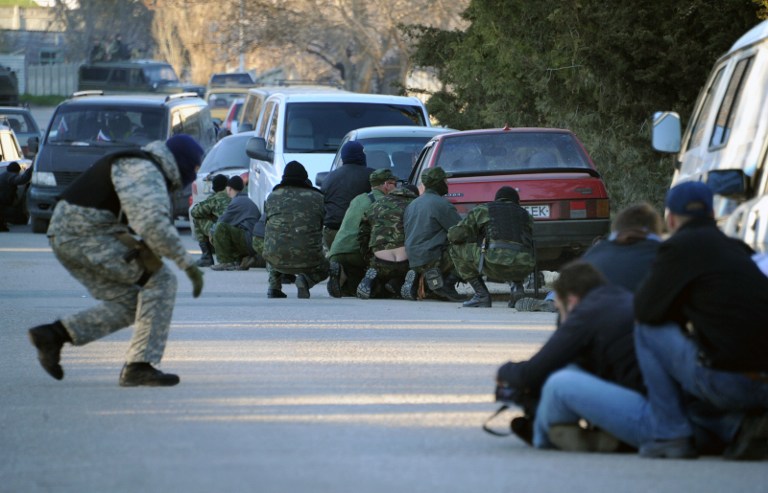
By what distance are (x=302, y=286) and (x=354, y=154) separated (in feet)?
6.22

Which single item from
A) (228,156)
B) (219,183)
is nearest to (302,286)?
(219,183)

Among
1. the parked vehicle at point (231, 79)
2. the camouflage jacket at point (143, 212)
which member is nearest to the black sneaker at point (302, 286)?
the camouflage jacket at point (143, 212)

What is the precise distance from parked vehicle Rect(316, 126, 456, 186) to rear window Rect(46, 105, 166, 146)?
7.88 metres

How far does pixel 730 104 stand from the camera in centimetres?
1002

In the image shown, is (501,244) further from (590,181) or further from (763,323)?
(763,323)

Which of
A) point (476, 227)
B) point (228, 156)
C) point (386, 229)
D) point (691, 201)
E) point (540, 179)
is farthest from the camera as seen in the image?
point (228, 156)

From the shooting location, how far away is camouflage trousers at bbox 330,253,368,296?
1644 centimetres

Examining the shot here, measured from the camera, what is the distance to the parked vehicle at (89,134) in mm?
26016

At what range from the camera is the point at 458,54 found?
26547 mm

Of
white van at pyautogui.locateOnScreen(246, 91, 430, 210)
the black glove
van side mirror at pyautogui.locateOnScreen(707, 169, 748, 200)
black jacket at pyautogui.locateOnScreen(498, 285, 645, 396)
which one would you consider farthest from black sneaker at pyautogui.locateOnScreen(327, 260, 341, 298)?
black jacket at pyautogui.locateOnScreen(498, 285, 645, 396)

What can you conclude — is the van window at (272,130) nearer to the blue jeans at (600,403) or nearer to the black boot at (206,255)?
the black boot at (206,255)

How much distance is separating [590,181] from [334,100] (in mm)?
6390

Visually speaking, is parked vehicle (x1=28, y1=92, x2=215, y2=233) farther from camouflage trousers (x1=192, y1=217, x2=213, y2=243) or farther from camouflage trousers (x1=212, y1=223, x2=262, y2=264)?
camouflage trousers (x1=212, y1=223, x2=262, y2=264)

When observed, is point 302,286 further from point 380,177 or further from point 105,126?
point 105,126
